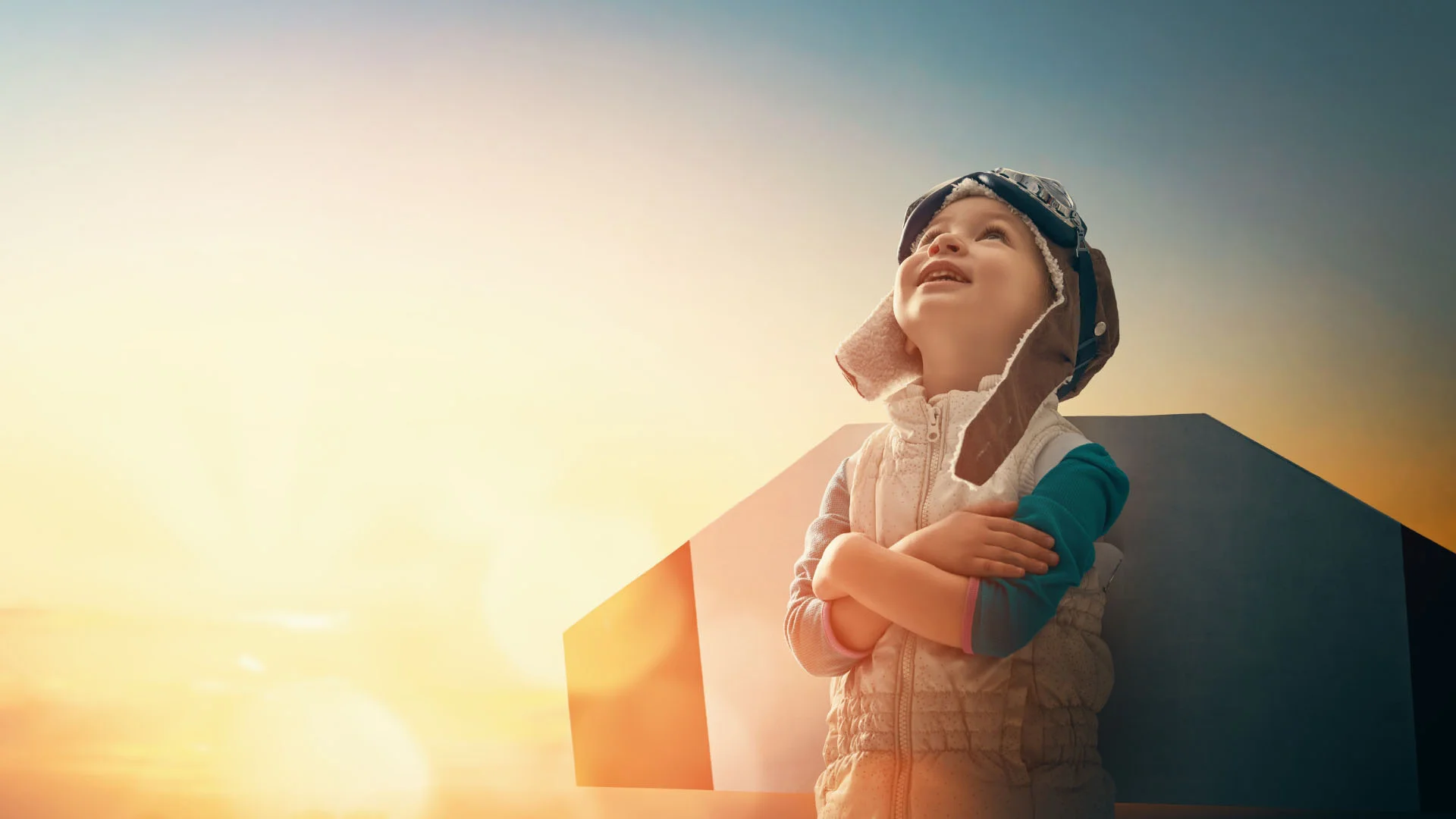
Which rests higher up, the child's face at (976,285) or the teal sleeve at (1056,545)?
the child's face at (976,285)

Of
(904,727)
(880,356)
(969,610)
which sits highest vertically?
(880,356)

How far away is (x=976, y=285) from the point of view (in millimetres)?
1381

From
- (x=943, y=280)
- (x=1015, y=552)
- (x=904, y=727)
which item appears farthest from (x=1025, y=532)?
(x=943, y=280)

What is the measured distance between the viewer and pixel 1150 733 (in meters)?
1.70

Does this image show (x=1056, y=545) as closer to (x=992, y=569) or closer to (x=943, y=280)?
(x=992, y=569)

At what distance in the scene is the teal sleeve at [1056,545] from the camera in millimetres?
1183

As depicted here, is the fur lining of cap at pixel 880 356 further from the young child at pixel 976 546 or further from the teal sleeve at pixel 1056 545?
the teal sleeve at pixel 1056 545

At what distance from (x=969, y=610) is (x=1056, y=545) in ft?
0.43

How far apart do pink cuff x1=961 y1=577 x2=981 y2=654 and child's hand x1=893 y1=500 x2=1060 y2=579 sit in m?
0.01

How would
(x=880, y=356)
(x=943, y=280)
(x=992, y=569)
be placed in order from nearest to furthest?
(x=992, y=569), (x=943, y=280), (x=880, y=356)

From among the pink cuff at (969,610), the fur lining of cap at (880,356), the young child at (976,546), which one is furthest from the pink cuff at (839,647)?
the fur lining of cap at (880,356)

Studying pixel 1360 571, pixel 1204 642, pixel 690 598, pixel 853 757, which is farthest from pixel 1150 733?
pixel 690 598

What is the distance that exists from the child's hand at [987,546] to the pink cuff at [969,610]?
1 cm

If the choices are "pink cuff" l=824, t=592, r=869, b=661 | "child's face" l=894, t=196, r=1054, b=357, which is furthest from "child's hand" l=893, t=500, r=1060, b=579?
"child's face" l=894, t=196, r=1054, b=357
